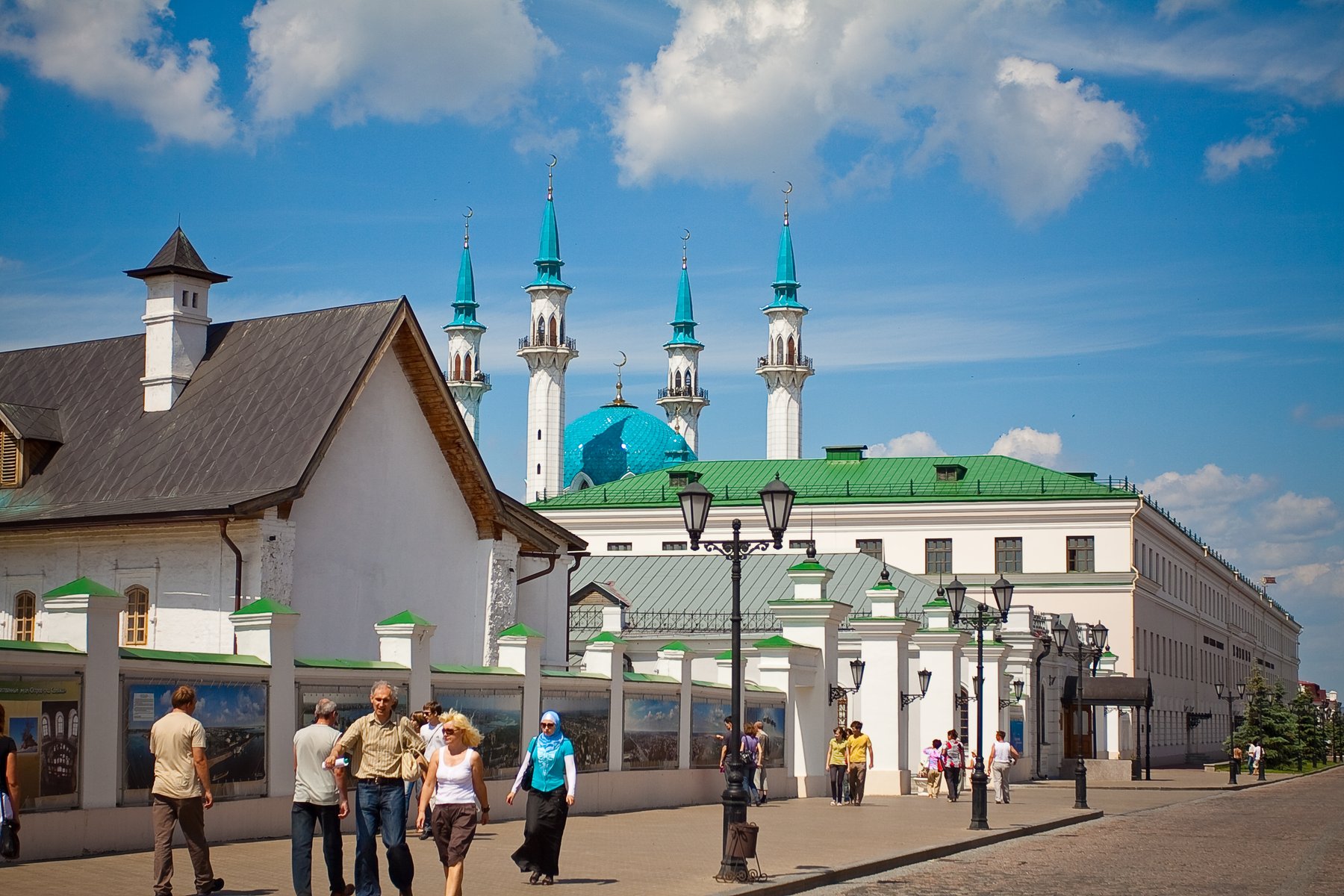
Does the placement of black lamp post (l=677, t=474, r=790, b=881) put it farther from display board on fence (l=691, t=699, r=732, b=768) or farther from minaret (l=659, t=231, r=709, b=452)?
minaret (l=659, t=231, r=709, b=452)

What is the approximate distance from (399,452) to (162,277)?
5.22 metres

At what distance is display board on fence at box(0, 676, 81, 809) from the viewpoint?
15.5 m

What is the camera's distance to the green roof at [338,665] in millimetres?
19578

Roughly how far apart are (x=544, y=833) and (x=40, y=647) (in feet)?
16.8

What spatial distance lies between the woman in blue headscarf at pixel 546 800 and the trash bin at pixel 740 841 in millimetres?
1797

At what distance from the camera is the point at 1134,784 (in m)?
46.4

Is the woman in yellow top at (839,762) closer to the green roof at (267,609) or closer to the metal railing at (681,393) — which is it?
the green roof at (267,609)

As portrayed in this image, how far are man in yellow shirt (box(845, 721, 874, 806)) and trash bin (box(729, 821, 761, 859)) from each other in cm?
1338

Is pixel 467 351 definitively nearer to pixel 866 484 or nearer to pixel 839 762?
pixel 866 484

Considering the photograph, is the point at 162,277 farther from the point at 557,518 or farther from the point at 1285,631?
the point at 1285,631

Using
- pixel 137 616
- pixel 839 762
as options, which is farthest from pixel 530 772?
pixel 839 762

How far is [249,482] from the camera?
26000 millimetres

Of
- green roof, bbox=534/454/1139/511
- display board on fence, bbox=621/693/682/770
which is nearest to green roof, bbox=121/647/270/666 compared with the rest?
display board on fence, bbox=621/693/682/770

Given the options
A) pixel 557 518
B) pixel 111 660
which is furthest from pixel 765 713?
pixel 557 518
